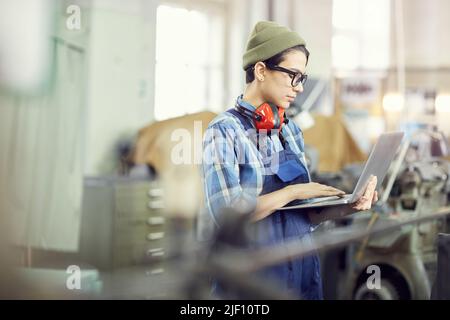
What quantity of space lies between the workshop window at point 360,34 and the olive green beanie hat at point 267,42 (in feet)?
1.39

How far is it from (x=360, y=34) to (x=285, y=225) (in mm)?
757

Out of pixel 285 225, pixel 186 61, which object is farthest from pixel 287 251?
pixel 186 61

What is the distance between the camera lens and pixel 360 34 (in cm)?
179

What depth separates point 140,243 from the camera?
1.41 meters

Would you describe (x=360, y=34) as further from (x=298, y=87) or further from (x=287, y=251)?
(x=287, y=251)

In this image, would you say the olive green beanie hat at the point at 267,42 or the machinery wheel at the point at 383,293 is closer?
the olive green beanie hat at the point at 267,42

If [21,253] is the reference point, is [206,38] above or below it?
above

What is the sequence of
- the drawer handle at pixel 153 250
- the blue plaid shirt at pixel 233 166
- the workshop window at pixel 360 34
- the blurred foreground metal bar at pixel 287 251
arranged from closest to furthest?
the blurred foreground metal bar at pixel 287 251
the blue plaid shirt at pixel 233 166
the drawer handle at pixel 153 250
the workshop window at pixel 360 34

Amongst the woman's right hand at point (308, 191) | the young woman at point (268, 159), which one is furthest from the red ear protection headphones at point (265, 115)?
the woman's right hand at point (308, 191)

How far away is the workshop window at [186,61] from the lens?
1418mm

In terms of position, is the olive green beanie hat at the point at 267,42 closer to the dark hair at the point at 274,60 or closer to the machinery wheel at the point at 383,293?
the dark hair at the point at 274,60
